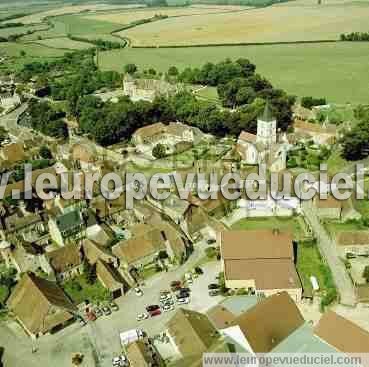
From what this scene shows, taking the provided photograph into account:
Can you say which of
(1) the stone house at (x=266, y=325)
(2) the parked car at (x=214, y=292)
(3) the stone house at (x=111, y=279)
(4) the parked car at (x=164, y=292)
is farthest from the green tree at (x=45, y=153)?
(1) the stone house at (x=266, y=325)

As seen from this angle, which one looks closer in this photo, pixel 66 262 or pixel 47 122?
pixel 66 262

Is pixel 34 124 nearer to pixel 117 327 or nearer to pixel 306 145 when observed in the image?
pixel 306 145

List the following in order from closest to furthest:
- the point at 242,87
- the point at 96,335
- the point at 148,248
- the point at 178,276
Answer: the point at 96,335, the point at 178,276, the point at 148,248, the point at 242,87

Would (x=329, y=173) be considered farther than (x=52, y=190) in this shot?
Yes

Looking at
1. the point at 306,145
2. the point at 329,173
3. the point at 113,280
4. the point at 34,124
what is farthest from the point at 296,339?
the point at 34,124

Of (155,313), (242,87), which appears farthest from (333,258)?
(242,87)

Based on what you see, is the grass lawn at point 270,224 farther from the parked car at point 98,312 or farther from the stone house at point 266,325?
the parked car at point 98,312

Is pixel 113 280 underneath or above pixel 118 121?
underneath

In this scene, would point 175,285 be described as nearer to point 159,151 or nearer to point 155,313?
point 155,313
